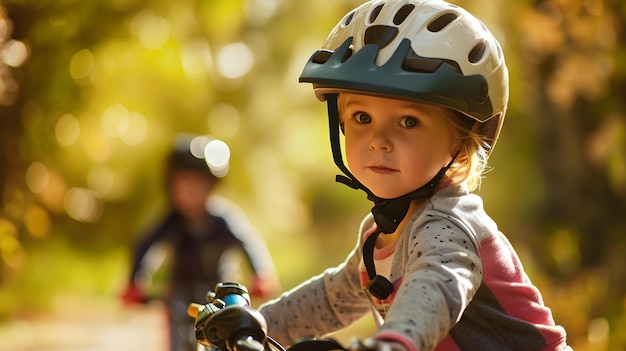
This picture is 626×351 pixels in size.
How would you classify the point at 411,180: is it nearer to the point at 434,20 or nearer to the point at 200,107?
the point at 434,20

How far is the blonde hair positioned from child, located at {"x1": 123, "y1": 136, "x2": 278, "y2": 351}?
316cm

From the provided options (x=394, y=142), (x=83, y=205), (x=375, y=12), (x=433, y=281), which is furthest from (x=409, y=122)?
(x=83, y=205)

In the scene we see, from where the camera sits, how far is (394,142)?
8.52 feet

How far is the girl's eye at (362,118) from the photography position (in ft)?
8.79

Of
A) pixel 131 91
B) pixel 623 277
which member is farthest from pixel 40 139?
pixel 623 277

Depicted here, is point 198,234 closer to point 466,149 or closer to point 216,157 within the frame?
point 216,157

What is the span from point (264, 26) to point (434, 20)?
870 cm

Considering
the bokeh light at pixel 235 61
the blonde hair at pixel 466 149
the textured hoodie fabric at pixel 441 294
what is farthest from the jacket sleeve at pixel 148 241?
the bokeh light at pixel 235 61

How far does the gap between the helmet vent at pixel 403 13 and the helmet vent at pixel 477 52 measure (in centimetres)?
22

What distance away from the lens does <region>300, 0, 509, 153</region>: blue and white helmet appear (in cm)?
251

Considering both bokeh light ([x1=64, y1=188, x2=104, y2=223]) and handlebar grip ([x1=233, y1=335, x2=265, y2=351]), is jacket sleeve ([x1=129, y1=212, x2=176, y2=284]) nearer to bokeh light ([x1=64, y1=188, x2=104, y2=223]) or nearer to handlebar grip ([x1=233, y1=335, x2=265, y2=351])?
handlebar grip ([x1=233, y1=335, x2=265, y2=351])

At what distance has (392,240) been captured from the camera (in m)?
2.80

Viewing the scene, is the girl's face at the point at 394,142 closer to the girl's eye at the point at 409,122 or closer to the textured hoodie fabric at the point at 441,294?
the girl's eye at the point at 409,122

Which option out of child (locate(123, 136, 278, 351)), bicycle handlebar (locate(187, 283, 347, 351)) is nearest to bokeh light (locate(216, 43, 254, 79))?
child (locate(123, 136, 278, 351))
